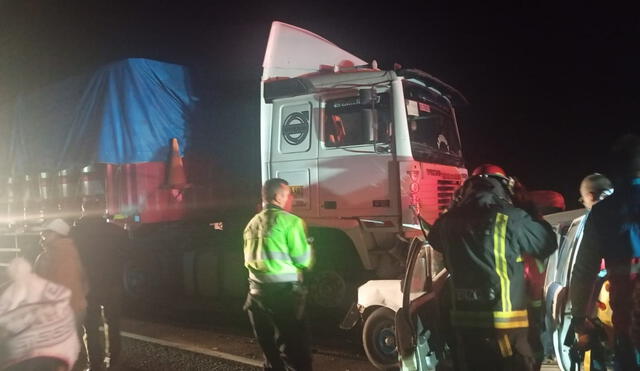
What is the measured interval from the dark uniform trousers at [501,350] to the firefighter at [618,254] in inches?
10.7

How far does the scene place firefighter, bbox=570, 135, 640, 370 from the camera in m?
2.60

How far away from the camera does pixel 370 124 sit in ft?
19.7

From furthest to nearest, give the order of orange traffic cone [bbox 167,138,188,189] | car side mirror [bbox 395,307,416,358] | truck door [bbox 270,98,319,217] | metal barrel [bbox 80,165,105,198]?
metal barrel [bbox 80,165,105,198]
orange traffic cone [bbox 167,138,188,189]
truck door [bbox 270,98,319,217]
car side mirror [bbox 395,307,416,358]

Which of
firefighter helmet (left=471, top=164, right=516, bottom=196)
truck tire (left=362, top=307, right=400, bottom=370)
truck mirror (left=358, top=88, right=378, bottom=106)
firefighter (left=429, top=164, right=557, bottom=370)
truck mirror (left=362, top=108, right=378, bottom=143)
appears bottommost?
truck tire (left=362, top=307, right=400, bottom=370)

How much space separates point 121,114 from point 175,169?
1053 millimetres

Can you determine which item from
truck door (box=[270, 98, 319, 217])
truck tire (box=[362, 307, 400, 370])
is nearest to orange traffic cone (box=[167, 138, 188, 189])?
truck door (box=[270, 98, 319, 217])

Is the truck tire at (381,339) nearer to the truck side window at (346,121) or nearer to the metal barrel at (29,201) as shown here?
the truck side window at (346,121)

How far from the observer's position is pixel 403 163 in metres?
5.99

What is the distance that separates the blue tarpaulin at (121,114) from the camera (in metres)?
7.65

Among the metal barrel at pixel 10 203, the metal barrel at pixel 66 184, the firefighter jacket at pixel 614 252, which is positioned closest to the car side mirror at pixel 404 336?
the firefighter jacket at pixel 614 252

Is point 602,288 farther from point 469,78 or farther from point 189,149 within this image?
point 469,78

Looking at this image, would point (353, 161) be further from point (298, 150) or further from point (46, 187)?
point (46, 187)

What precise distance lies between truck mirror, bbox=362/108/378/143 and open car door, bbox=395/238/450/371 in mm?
2255

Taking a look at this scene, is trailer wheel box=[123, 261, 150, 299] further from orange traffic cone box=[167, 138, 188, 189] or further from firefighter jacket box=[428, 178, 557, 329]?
firefighter jacket box=[428, 178, 557, 329]
